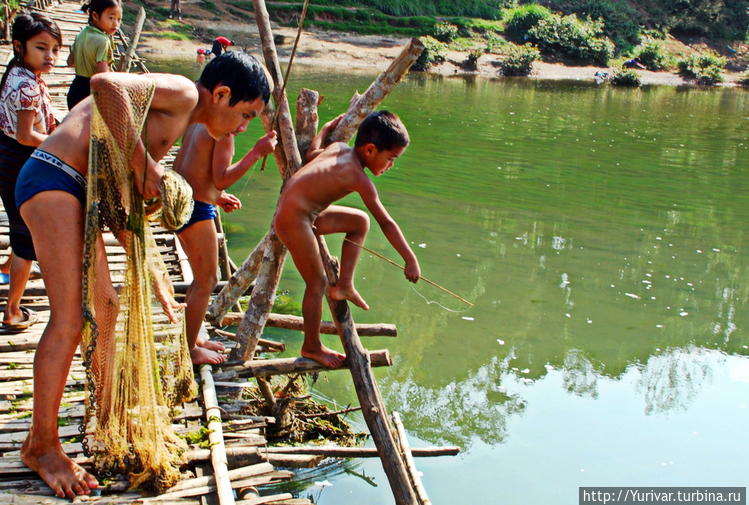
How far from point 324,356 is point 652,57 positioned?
32309 millimetres

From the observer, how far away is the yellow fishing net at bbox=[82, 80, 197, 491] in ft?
8.58

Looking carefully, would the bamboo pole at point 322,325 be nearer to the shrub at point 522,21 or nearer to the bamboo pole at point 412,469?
the bamboo pole at point 412,469

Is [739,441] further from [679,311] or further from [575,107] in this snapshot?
[575,107]

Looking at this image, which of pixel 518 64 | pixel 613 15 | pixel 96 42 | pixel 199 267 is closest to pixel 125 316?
pixel 199 267

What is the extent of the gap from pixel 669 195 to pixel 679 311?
487 centimetres

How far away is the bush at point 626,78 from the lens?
2930 centimetres

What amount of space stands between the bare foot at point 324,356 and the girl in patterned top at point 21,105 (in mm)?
1307

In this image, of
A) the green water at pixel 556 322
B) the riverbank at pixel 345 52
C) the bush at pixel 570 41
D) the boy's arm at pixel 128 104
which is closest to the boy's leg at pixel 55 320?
the boy's arm at pixel 128 104

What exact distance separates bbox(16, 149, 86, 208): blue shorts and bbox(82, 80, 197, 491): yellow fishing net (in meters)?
0.08

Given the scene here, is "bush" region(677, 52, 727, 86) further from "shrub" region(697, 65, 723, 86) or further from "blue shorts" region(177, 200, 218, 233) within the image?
"blue shorts" region(177, 200, 218, 233)

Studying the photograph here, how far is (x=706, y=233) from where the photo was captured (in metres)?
9.80

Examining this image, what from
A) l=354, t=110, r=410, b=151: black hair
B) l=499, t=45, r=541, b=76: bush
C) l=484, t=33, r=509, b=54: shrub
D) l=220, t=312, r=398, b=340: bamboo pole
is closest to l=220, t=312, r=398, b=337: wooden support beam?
l=220, t=312, r=398, b=340: bamboo pole

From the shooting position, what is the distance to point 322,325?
13.8 ft

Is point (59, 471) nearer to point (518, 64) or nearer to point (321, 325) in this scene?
point (321, 325)
